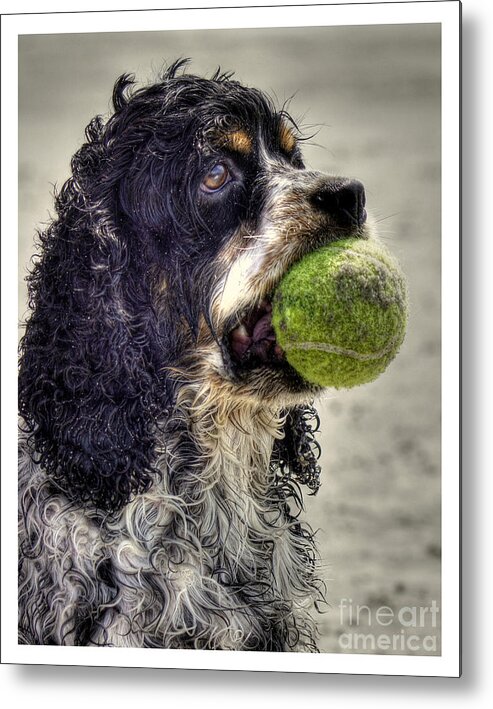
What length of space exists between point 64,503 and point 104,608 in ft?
0.97

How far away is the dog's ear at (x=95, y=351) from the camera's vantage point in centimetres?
226

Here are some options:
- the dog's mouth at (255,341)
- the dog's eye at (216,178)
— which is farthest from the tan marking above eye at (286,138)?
the dog's mouth at (255,341)

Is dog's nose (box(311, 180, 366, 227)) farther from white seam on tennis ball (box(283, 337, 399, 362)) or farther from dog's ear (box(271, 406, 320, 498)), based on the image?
dog's ear (box(271, 406, 320, 498))

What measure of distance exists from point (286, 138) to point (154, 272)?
0.48m

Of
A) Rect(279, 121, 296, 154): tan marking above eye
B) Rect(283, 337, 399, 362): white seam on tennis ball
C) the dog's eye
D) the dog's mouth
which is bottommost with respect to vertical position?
Rect(283, 337, 399, 362): white seam on tennis ball

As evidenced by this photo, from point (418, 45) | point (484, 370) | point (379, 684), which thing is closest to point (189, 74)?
point (418, 45)

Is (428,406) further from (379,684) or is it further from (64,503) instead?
(64,503)

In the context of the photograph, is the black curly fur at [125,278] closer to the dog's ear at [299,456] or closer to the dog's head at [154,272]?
the dog's head at [154,272]

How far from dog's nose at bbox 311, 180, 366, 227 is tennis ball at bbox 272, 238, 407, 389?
0.19 ft

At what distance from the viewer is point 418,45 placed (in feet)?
7.39

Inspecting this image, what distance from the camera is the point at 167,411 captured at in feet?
7.43

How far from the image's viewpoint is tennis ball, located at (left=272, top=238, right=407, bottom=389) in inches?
78.6

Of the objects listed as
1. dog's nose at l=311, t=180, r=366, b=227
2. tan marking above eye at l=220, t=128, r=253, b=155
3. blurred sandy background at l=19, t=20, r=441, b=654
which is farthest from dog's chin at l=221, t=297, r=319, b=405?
tan marking above eye at l=220, t=128, r=253, b=155

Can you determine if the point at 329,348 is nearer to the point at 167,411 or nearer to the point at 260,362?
the point at 260,362
